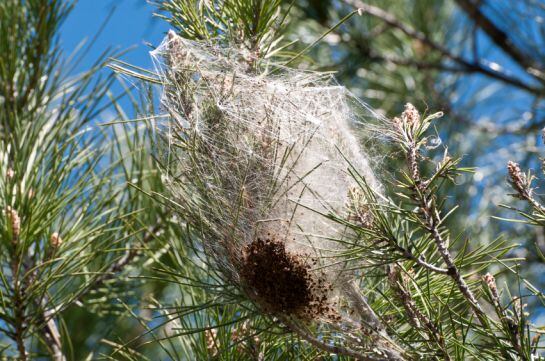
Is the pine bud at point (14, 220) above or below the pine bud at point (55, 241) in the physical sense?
above

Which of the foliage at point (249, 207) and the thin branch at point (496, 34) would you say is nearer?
the foliage at point (249, 207)

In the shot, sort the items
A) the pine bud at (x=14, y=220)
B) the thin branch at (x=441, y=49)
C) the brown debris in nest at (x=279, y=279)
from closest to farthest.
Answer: the brown debris in nest at (x=279, y=279)
the pine bud at (x=14, y=220)
the thin branch at (x=441, y=49)

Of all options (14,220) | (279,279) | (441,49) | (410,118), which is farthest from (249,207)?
(441,49)

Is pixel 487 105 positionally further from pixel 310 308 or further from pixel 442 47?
pixel 310 308

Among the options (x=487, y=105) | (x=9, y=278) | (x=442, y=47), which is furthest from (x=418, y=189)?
(x=487, y=105)

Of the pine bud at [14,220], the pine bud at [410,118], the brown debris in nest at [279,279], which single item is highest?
the pine bud at [14,220]

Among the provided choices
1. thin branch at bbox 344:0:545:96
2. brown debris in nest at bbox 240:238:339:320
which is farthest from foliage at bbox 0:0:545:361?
thin branch at bbox 344:0:545:96

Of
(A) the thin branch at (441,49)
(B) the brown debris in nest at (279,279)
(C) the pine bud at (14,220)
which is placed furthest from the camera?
(A) the thin branch at (441,49)

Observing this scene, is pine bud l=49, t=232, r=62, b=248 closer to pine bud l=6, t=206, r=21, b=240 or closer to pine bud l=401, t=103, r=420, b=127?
pine bud l=6, t=206, r=21, b=240

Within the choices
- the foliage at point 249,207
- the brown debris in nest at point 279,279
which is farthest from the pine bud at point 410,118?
the brown debris in nest at point 279,279

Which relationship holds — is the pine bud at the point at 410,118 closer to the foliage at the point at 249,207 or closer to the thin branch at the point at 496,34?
the foliage at the point at 249,207
